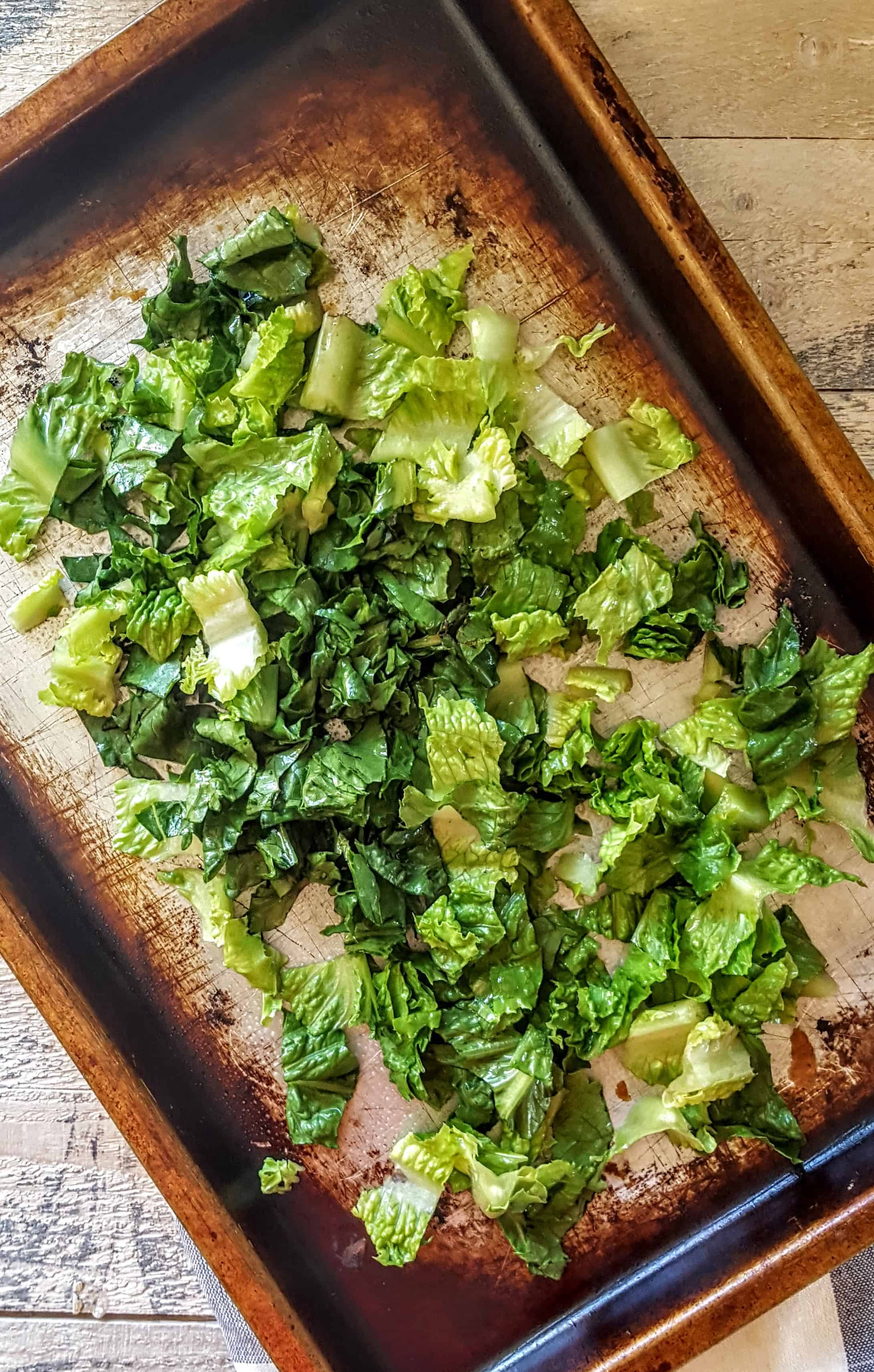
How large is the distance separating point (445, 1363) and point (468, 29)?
2.53 meters

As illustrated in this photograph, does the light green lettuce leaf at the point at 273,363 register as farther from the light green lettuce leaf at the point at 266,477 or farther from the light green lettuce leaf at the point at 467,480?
the light green lettuce leaf at the point at 467,480

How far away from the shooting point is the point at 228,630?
1.67 metres

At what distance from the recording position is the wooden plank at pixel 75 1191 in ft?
6.76

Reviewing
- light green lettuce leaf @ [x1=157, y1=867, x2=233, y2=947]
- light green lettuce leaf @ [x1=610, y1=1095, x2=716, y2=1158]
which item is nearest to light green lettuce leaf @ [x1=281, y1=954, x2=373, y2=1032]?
light green lettuce leaf @ [x1=157, y1=867, x2=233, y2=947]

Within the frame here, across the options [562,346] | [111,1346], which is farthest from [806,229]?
[111,1346]

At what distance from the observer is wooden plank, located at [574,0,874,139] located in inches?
71.7

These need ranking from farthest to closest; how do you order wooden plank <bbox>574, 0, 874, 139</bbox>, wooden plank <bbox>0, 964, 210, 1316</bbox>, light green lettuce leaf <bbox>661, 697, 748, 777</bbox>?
1. wooden plank <bbox>0, 964, 210, 1316</bbox>
2. wooden plank <bbox>574, 0, 874, 139</bbox>
3. light green lettuce leaf <bbox>661, 697, 748, 777</bbox>

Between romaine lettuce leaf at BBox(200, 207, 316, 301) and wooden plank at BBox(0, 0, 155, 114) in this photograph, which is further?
wooden plank at BBox(0, 0, 155, 114)

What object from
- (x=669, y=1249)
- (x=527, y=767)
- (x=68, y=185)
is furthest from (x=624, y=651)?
(x=68, y=185)

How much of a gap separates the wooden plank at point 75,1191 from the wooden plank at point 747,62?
2.27 metres

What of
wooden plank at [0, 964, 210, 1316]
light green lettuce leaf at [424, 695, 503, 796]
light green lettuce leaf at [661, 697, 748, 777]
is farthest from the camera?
wooden plank at [0, 964, 210, 1316]

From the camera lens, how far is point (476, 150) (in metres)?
1.77

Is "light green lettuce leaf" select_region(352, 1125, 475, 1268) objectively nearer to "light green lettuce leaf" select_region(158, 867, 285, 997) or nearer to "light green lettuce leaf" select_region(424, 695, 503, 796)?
"light green lettuce leaf" select_region(158, 867, 285, 997)

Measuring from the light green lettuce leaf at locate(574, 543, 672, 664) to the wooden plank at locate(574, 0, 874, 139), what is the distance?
0.88 m
